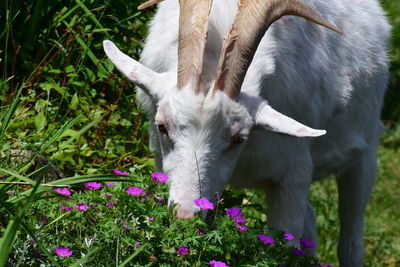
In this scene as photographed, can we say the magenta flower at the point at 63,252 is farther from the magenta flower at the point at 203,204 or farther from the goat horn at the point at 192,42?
the goat horn at the point at 192,42

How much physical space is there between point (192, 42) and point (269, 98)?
Result: 68 cm

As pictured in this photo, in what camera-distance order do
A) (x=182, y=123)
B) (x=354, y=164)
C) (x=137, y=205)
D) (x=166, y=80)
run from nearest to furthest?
(x=137, y=205) < (x=182, y=123) < (x=166, y=80) < (x=354, y=164)

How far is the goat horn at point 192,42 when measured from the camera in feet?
12.3

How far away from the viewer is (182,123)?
3709 mm

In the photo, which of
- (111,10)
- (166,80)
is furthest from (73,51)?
(166,80)

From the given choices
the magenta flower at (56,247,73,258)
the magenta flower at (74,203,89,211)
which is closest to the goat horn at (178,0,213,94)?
the magenta flower at (74,203,89,211)

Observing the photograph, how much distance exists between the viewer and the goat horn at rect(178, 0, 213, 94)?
147 inches

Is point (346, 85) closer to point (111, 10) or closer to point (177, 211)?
point (111, 10)

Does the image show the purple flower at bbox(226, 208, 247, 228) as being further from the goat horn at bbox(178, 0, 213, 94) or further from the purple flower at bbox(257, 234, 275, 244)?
the goat horn at bbox(178, 0, 213, 94)

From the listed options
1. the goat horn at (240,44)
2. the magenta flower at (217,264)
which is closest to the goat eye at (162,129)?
the goat horn at (240,44)

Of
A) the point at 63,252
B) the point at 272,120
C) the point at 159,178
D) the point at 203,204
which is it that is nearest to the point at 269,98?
the point at 272,120

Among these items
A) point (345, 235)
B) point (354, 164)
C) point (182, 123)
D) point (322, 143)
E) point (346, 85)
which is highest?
point (182, 123)

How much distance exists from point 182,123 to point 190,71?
0.79 feet

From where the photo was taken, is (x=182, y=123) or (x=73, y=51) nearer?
(x=182, y=123)
